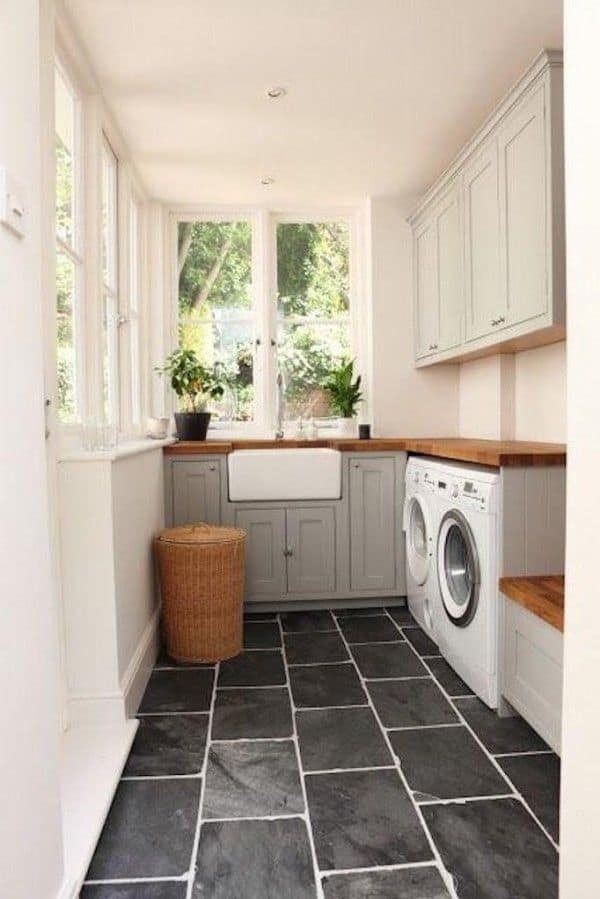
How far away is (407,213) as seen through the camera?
13.3 ft

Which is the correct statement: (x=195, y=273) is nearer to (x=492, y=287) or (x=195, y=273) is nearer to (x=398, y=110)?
(x=398, y=110)

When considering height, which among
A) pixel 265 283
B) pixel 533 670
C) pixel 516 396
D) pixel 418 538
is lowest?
pixel 533 670

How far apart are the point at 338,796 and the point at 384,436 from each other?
2.60m

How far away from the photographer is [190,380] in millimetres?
3865

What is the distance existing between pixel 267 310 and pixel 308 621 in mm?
2032

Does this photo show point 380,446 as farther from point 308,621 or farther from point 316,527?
point 308,621

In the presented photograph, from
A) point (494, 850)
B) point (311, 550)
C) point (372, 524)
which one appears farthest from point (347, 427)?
point (494, 850)

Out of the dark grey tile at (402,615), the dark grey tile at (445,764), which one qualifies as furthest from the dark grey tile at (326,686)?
the dark grey tile at (402,615)

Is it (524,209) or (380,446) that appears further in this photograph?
(380,446)

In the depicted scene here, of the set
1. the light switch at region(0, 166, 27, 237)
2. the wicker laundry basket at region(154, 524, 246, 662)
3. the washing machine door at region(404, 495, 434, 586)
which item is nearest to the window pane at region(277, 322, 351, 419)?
the washing machine door at region(404, 495, 434, 586)

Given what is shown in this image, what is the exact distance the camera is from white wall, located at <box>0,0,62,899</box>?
1062 millimetres

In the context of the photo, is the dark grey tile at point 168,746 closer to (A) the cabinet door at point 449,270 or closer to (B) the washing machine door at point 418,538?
(B) the washing machine door at point 418,538

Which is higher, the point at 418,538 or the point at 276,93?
the point at 276,93

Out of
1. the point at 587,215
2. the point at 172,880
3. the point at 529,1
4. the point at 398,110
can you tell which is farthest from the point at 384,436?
the point at 587,215
